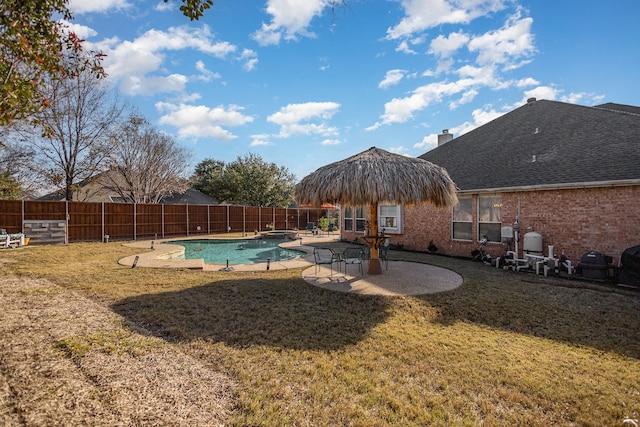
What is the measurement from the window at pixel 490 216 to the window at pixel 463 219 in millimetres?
416

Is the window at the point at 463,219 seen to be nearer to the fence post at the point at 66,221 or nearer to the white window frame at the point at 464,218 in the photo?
the white window frame at the point at 464,218

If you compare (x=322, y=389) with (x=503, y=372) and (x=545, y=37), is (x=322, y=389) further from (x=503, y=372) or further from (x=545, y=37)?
(x=545, y=37)

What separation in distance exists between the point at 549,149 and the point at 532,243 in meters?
3.86

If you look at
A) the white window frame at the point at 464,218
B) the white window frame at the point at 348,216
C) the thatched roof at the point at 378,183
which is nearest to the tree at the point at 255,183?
the white window frame at the point at 348,216

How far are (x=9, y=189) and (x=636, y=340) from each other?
31555mm

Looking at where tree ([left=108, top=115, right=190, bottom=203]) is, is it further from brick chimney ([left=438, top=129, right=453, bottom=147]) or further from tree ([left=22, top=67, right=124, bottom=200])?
brick chimney ([left=438, top=129, right=453, bottom=147])

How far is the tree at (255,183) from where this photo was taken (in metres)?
31.6

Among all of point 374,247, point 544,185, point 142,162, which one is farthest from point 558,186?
point 142,162

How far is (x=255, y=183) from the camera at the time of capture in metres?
31.7

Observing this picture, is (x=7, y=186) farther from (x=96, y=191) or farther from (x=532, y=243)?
(x=532, y=243)

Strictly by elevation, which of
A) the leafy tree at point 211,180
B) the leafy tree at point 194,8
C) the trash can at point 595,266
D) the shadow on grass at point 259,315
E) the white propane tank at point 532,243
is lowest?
the shadow on grass at point 259,315

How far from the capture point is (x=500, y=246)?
1049 cm

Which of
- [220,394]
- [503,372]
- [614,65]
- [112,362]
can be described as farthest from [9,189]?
[614,65]

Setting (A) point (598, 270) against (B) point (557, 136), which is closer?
(A) point (598, 270)
